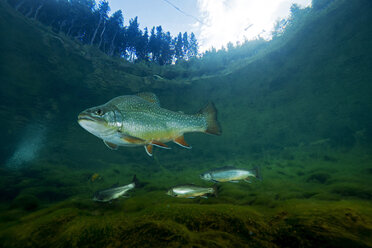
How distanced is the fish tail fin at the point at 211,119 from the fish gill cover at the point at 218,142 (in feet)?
4.52

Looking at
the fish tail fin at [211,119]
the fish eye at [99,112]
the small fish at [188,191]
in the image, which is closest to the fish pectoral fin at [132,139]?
the fish eye at [99,112]

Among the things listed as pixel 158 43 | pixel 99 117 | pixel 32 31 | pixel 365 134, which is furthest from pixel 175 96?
pixel 365 134

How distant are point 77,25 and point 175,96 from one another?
19.0 meters

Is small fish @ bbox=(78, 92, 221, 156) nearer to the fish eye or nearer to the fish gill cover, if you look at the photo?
the fish eye

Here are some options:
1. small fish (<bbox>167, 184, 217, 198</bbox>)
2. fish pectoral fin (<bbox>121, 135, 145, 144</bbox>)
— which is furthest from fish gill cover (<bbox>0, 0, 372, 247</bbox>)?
fish pectoral fin (<bbox>121, 135, 145, 144</bbox>)

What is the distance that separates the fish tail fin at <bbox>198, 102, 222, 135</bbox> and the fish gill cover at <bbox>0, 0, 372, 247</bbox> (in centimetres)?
138

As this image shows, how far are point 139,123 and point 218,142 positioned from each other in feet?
80.8

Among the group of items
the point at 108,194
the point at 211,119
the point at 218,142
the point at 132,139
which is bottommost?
the point at 108,194

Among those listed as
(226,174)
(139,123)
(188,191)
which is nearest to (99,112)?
(139,123)

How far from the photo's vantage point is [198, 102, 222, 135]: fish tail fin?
3.06 meters

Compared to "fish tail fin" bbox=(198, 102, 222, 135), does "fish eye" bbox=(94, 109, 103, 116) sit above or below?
below

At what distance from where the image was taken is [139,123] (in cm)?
246

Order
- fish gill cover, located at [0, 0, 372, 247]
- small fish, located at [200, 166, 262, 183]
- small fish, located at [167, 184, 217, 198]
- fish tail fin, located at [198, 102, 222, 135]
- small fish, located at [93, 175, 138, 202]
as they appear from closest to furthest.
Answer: fish gill cover, located at [0, 0, 372, 247] → fish tail fin, located at [198, 102, 222, 135] → small fish, located at [167, 184, 217, 198] → small fish, located at [93, 175, 138, 202] → small fish, located at [200, 166, 262, 183]

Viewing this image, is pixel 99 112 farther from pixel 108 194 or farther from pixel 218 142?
pixel 218 142
